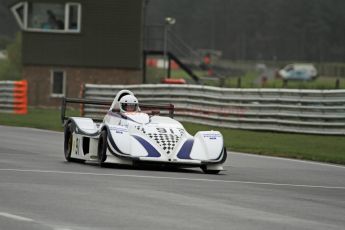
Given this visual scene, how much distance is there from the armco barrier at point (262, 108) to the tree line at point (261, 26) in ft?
126

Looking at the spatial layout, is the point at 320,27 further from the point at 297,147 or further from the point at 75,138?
the point at 75,138

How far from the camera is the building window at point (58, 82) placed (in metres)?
48.9

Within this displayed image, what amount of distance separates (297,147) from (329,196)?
10076 millimetres

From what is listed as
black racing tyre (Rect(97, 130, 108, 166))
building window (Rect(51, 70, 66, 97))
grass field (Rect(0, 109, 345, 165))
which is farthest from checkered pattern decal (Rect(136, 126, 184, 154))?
building window (Rect(51, 70, 66, 97))

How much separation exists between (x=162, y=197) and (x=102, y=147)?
14.5ft

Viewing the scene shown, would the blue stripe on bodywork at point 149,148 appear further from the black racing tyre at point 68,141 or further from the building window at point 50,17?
the building window at point 50,17

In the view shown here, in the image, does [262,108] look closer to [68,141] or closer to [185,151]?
[68,141]

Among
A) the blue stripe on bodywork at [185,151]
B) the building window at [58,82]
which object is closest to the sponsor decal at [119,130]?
the blue stripe on bodywork at [185,151]

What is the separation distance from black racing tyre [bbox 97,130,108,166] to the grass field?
5640 millimetres

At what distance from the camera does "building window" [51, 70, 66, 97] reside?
48.9 metres

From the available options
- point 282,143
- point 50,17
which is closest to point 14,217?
point 282,143

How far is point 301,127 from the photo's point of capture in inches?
1059

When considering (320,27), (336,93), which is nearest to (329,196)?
(336,93)

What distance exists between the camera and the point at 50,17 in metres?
48.8
